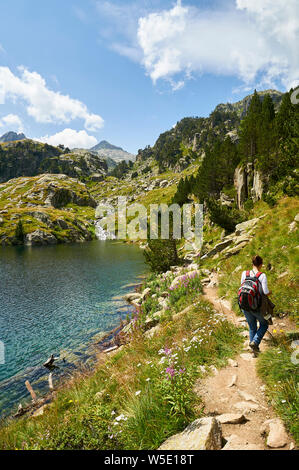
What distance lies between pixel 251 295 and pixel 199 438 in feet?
14.6

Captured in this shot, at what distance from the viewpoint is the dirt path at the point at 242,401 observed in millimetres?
4590

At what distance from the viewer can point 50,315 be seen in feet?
88.9

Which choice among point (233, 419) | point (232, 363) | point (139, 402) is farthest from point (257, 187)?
point (139, 402)

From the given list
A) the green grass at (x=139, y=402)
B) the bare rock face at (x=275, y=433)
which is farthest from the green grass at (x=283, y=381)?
the green grass at (x=139, y=402)

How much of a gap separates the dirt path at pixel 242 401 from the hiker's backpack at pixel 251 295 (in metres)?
1.90

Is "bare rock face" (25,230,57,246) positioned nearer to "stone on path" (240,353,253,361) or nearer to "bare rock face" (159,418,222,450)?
"stone on path" (240,353,253,361)

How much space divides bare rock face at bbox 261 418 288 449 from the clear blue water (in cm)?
1520

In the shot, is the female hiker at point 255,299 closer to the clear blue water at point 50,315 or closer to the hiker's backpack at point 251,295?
the hiker's backpack at point 251,295

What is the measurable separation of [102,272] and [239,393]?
44825 mm

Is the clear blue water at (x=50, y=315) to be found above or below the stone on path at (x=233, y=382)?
below

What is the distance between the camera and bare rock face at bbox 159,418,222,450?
4.42m

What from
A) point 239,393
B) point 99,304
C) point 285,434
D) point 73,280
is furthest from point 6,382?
point 73,280

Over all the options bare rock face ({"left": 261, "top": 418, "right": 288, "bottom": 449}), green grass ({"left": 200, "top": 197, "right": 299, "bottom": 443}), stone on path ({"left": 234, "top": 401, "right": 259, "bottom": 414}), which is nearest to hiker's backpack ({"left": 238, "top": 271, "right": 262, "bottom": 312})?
green grass ({"left": 200, "top": 197, "right": 299, "bottom": 443})

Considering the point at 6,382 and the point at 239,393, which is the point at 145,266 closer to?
the point at 6,382
